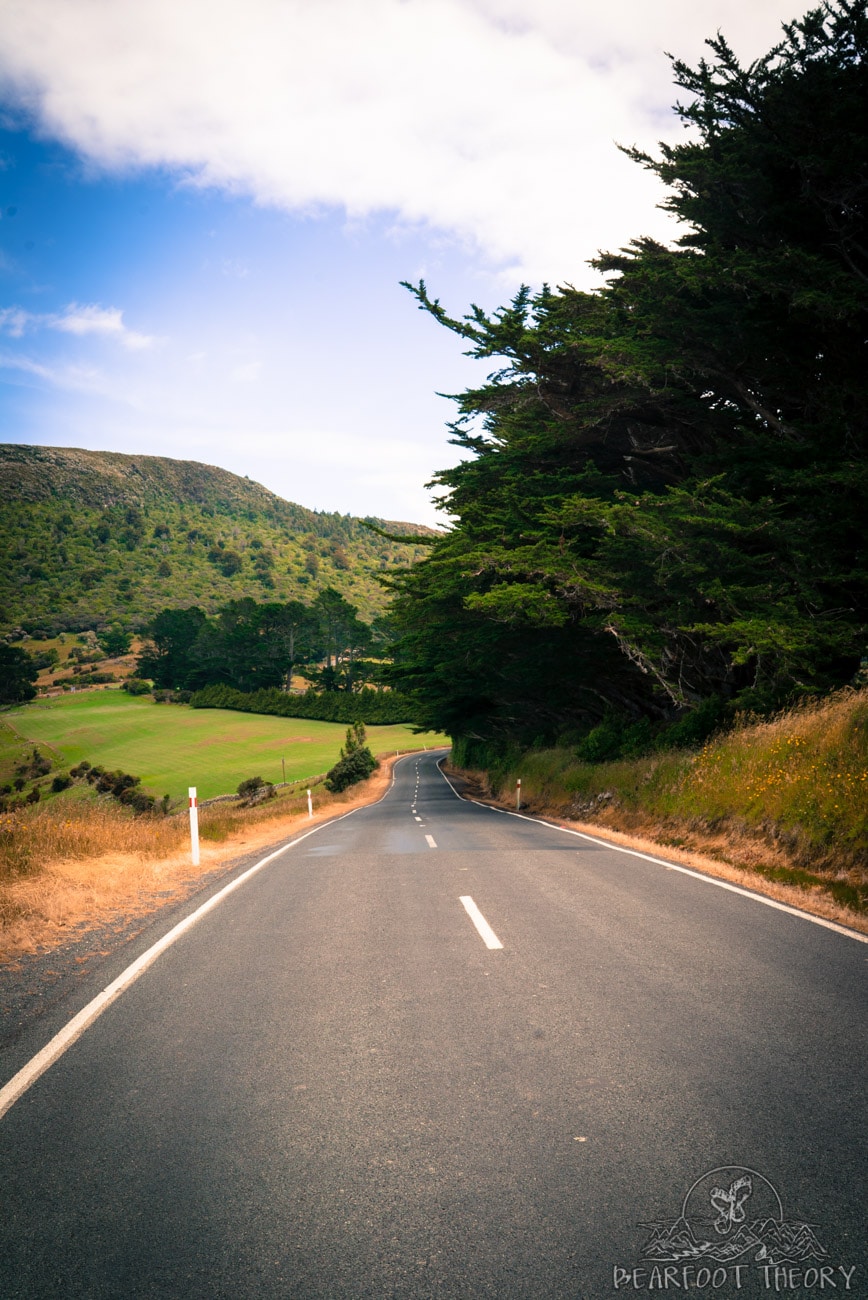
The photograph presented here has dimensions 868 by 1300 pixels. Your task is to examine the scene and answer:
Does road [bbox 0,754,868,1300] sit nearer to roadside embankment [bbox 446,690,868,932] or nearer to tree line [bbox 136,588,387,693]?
roadside embankment [bbox 446,690,868,932]

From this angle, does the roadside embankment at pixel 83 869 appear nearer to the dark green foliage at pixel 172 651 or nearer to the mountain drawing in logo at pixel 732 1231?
the mountain drawing in logo at pixel 732 1231

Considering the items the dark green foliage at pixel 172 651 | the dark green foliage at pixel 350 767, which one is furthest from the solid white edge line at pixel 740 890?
the dark green foliage at pixel 172 651

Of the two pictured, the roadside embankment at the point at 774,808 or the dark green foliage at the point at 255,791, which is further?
the dark green foliage at the point at 255,791

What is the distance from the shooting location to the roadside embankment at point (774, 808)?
8281mm

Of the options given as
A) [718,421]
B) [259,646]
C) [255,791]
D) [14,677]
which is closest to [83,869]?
[718,421]

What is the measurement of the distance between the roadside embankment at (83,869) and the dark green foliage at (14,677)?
10139 centimetres

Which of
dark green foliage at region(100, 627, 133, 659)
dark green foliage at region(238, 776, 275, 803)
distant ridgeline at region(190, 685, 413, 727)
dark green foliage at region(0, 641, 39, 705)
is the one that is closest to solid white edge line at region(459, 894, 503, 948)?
dark green foliage at region(238, 776, 275, 803)

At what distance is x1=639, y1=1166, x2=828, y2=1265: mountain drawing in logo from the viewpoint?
2.43 m

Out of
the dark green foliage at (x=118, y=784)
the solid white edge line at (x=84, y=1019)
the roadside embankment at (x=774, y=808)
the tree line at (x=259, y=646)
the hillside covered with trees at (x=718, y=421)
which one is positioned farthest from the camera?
the tree line at (x=259, y=646)

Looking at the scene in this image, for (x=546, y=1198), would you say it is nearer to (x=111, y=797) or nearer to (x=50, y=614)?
(x=111, y=797)

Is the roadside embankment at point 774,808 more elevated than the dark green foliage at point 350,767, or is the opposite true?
the roadside embankment at point 774,808

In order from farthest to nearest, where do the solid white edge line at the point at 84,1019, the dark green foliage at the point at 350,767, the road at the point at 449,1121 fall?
the dark green foliage at the point at 350,767 → the solid white edge line at the point at 84,1019 → the road at the point at 449,1121

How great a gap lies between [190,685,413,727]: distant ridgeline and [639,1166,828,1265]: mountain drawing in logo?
92.2m

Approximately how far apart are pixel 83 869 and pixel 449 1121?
7.75 metres
